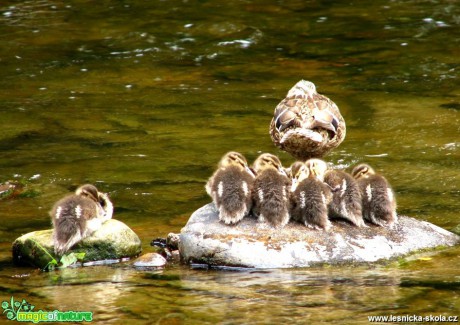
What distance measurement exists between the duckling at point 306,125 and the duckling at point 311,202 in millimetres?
733

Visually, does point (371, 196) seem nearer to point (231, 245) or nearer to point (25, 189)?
point (231, 245)

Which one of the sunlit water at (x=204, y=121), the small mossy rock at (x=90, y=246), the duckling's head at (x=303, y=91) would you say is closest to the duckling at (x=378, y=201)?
the sunlit water at (x=204, y=121)

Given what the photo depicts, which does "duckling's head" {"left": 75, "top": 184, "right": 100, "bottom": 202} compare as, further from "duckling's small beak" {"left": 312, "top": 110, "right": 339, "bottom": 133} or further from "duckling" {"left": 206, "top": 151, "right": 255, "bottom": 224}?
"duckling's small beak" {"left": 312, "top": 110, "right": 339, "bottom": 133}

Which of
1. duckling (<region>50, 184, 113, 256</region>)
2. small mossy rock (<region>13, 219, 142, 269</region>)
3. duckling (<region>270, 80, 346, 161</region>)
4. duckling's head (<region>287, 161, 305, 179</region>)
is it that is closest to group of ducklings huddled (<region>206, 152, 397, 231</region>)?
duckling's head (<region>287, 161, 305, 179</region>)

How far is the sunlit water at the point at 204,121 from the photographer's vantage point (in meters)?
5.48

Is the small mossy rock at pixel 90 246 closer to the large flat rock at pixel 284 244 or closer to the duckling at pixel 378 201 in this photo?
the large flat rock at pixel 284 244

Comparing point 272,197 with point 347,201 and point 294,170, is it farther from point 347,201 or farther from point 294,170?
point 294,170

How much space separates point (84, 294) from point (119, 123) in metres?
5.76

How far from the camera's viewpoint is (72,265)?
251 inches

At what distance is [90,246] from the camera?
6488 millimetres

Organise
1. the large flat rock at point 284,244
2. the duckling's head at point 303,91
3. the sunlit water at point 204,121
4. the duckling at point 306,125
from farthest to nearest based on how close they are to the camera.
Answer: the duckling's head at point 303,91 → the duckling at point 306,125 → the large flat rock at point 284,244 → the sunlit water at point 204,121

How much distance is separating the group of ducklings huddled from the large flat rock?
0.06 metres

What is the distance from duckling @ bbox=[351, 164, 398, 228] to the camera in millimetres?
6449

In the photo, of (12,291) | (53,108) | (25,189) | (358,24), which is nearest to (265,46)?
(358,24)
